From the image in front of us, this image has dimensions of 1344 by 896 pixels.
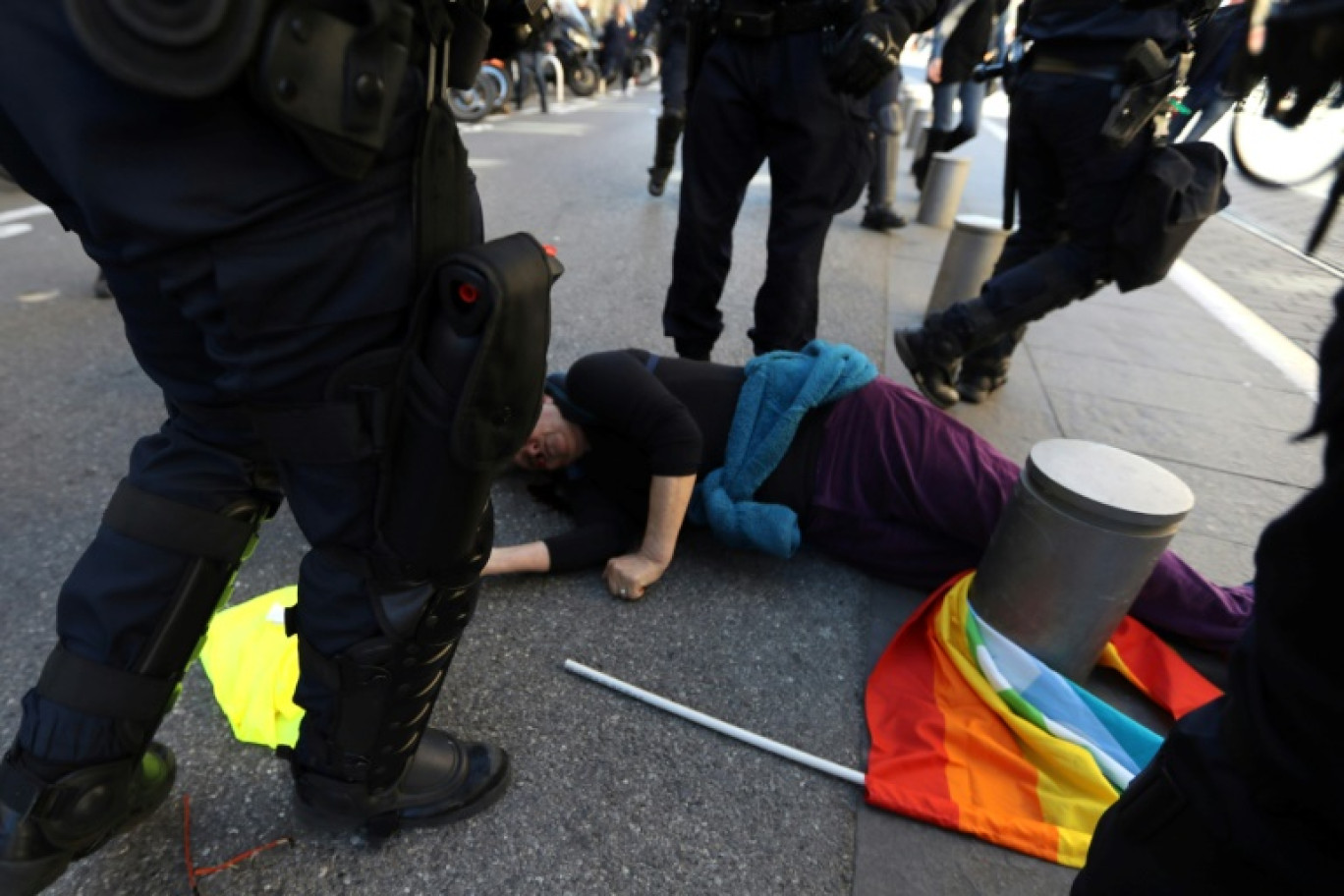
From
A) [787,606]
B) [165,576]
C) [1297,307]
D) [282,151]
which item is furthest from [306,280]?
[1297,307]

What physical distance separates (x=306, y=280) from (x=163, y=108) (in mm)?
174

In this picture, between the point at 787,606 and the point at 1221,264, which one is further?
the point at 1221,264

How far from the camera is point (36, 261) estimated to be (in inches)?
131

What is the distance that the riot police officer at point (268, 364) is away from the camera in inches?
25.4

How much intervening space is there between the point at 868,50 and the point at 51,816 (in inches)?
86.2

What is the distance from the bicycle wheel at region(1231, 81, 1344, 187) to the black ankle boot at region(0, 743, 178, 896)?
1393 millimetres

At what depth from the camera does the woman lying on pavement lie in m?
1.77

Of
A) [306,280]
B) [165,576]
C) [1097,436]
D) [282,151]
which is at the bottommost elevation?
[1097,436]

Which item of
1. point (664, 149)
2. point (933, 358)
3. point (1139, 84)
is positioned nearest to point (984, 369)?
point (933, 358)

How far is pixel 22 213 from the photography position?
390 centimetres

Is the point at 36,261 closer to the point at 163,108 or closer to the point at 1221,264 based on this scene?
the point at 163,108

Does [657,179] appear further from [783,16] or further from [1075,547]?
[1075,547]

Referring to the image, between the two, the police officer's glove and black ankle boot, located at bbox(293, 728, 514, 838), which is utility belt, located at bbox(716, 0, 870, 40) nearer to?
the police officer's glove

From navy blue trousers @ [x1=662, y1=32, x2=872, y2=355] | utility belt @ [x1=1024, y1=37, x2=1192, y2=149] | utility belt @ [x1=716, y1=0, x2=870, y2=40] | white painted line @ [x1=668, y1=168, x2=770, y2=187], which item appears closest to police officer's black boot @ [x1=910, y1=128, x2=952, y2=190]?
white painted line @ [x1=668, y1=168, x2=770, y2=187]
